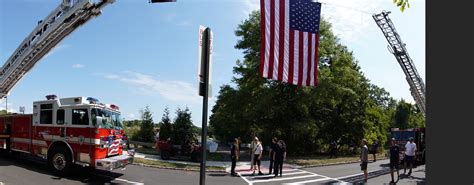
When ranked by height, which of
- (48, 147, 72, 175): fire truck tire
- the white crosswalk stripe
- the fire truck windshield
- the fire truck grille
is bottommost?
the white crosswalk stripe

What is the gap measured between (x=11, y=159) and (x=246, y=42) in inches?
751

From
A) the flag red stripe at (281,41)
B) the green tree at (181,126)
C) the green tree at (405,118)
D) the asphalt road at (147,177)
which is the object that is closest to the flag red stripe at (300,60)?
the flag red stripe at (281,41)

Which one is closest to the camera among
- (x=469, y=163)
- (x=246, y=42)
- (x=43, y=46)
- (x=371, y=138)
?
(x=469, y=163)

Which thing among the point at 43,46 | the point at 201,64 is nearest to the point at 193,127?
the point at 43,46

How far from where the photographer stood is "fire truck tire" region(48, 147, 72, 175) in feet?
45.1

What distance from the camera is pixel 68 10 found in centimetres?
1734

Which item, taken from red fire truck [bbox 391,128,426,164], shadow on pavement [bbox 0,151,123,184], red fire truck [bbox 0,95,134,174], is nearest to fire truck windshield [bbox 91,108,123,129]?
red fire truck [bbox 0,95,134,174]

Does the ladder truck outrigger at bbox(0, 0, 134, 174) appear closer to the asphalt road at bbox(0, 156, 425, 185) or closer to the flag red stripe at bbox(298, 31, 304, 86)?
the asphalt road at bbox(0, 156, 425, 185)

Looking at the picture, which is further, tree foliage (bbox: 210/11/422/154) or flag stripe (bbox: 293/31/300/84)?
tree foliage (bbox: 210/11/422/154)

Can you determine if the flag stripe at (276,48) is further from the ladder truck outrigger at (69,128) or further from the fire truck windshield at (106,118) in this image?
the fire truck windshield at (106,118)

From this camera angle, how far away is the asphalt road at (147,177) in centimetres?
1308

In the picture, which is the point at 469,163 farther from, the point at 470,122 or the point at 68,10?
the point at 68,10

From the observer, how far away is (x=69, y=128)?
46.4 ft

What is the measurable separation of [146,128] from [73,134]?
52.6 ft
